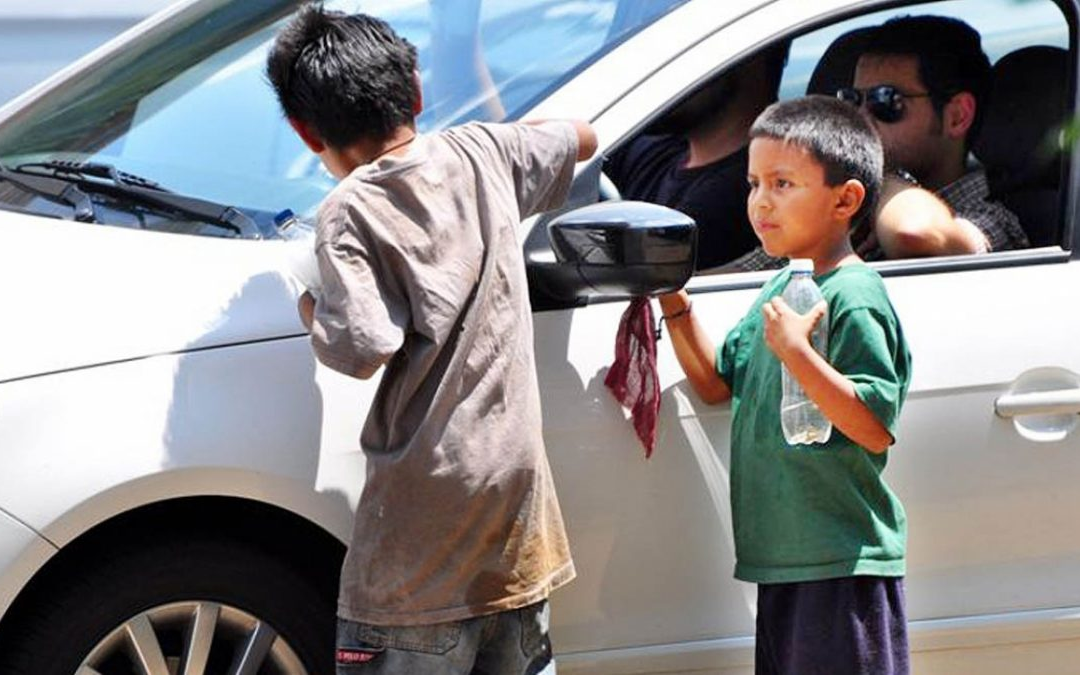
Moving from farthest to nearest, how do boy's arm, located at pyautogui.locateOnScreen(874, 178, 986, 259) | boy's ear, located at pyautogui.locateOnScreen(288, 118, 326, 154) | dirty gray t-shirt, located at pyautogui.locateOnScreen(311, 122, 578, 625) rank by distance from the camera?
boy's arm, located at pyautogui.locateOnScreen(874, 178, 986, 259) < boy's ear, located at pyautogui.locateOnScreen(288, 118, 326, 154) < dirty gray t-shirt, located at pyautogui.locateOnScreen(311, 122, 578, 625)

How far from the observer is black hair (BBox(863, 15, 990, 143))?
158 inches

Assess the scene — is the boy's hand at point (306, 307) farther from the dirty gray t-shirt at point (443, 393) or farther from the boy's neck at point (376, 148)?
the boy's neck at point (376, 148)

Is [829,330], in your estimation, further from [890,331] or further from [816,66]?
[816,66]

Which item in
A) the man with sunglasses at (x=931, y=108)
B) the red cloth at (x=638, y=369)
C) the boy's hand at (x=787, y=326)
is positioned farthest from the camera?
the man with sunglasses at (x=931, y=108)

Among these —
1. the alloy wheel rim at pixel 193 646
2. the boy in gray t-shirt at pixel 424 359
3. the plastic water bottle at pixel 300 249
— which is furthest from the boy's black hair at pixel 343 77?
the alloy wheel rim at pixel 193 646

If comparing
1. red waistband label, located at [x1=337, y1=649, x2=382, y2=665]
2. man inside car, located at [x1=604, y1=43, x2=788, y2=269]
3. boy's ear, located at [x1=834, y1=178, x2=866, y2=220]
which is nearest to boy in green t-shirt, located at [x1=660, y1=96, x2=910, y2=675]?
boy's ear, located at [x1=834, y1=178, x2=866, y2=220]

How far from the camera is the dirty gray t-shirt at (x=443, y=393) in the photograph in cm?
301

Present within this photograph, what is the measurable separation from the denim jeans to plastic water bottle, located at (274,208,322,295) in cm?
54

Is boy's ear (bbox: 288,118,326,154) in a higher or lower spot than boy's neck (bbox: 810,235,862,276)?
higher

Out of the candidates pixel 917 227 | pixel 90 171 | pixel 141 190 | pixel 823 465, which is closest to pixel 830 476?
pixel 823 465

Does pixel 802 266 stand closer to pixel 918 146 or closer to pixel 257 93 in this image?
pixel 918 146

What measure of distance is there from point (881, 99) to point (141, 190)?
145cm

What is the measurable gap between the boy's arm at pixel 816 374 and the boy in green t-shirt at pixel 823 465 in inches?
1.5

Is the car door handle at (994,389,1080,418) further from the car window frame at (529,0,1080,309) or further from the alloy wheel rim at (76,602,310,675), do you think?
the alloy wheel rim at (76,602,310,675)
